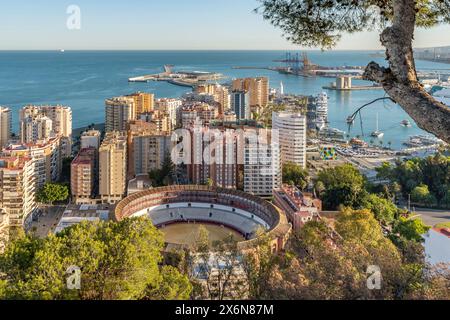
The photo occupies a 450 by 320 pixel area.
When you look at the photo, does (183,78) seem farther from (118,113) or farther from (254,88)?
(118,113)

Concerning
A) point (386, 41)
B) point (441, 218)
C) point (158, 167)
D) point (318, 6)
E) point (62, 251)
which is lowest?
point (441, 218)

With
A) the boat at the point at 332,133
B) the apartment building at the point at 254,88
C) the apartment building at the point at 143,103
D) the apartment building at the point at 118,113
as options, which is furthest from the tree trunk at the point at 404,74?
the apartment building at the point at 254,88

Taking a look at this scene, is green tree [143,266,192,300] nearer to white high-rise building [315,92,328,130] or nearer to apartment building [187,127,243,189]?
apartment building [187,127,243,189]

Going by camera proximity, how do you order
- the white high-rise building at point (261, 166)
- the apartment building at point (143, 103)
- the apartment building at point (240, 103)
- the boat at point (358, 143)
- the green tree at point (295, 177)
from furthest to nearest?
the apartment building at point (240, 103) < the apartment building at point (143, 103) < the boat at point (358, 143) < the green tree at point (295, 177) < the white high-rise building at point (261, 166)

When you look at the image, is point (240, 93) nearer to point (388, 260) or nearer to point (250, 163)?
point (250, 163)

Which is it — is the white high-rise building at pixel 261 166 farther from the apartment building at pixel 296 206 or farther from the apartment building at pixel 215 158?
the apartment building at pixel 296 206
